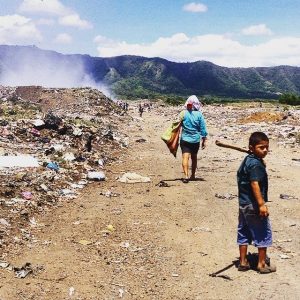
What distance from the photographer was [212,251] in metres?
5.27

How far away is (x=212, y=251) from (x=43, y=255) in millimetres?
1980

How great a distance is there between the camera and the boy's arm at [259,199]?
4340 mm

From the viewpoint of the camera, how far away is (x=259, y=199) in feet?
14.3

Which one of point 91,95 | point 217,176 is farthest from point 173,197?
point 91,95

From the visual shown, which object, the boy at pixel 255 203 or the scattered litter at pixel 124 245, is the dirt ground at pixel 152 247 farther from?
the boy at pixel 255 203

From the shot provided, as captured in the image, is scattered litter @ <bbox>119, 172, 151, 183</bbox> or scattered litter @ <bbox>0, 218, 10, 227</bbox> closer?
scattered litter @ <bbox>0, 218, 10, 227</bbox>

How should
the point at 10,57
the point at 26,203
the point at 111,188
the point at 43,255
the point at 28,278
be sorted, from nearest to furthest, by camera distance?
Result: 1. the point at 28,278
2. the point at 43,255
3. the point at 26,203
4. the point at 111,188
5. the point at 10,57

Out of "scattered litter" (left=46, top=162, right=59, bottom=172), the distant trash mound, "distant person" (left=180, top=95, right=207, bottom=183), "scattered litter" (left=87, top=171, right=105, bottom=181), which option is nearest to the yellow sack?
"distant person" (left=180, top=95, right=207, bottom=183)

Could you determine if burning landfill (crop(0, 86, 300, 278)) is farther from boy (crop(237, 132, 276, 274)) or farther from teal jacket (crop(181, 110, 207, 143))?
boy (crop(237, 132, 276, 274))

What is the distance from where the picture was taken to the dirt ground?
4.25 m

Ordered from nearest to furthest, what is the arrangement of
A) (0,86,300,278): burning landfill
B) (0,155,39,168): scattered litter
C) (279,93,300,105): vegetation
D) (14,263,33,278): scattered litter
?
(14,263,33,278): scattered litter → (0,86,300,278): burning landfill → (0,155,39,168): scattered litter → (279,93,300,105): vegetation

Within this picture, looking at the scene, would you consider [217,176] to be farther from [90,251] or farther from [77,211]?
[90,251]

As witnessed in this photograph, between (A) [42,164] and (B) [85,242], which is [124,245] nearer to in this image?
(B) [85,242]

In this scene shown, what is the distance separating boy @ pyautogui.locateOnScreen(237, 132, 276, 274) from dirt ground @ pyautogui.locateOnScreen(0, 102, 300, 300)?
234 mm
